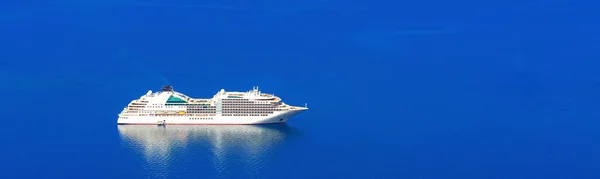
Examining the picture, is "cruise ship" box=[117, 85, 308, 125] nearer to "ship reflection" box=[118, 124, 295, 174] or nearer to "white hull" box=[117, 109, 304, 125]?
"white hull" box=[117, 109, 304, 125]

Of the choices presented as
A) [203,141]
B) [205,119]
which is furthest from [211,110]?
[203,141]

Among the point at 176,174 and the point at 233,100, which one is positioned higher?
the point at 233,100

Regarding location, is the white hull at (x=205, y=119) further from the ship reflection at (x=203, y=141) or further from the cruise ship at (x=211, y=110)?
the ship reflection at (x=203, y=141)

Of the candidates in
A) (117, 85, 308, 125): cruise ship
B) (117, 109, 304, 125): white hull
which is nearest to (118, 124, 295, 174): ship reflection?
(117, 109, 304, 125): white hull

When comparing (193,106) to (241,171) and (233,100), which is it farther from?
(241,171)

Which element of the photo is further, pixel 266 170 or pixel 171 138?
pixel 171 138

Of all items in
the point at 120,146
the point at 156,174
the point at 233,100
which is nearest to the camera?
the point at 156,174

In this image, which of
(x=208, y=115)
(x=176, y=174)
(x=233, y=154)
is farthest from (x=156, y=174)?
(x=208, y=115)

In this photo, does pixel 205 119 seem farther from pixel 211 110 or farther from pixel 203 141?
pixel 203 141

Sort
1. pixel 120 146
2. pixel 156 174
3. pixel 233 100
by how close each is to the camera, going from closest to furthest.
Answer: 1. pixel 156 174
2. pixel 120 146
3. pixel 233 100
